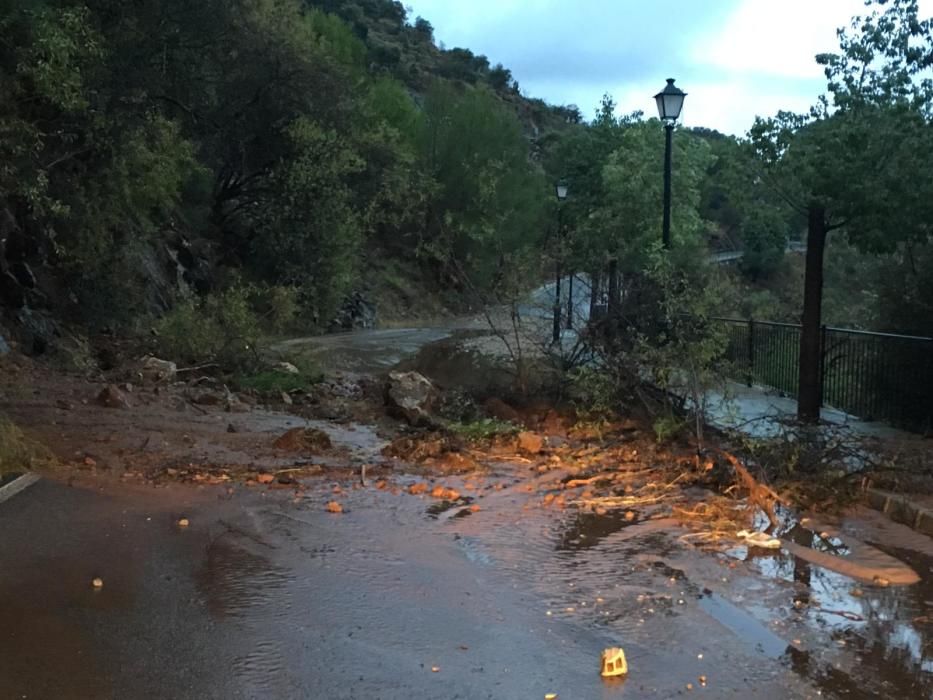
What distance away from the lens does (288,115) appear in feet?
85.7

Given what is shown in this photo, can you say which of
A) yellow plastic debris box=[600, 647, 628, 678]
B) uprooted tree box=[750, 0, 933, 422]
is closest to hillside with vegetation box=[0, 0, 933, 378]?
uprooted tree box=[750, 0, 933, 422]

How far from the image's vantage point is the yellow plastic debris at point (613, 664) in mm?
4402

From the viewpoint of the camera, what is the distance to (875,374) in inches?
471

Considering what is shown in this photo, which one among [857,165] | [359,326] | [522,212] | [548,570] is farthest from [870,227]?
[522,212]

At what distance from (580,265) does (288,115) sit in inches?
506

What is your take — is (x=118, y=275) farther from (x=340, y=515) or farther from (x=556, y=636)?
(x=556, y=636)

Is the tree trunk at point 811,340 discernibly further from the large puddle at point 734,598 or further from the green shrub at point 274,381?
the green shrub at point 274,381

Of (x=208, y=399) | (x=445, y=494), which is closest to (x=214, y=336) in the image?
(x=208, y=399)

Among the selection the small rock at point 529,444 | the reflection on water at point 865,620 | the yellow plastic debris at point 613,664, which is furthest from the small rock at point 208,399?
the yellow plastic debris at point 613,664

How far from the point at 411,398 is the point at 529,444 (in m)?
4.40

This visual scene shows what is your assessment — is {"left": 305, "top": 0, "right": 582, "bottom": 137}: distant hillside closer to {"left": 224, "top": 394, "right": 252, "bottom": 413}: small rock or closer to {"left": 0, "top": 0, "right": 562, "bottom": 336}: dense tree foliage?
{"left": 0, "top": 0, "right": 562, "bottom": 336}: dense tree foliage

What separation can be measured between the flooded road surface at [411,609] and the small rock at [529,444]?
274 centimetres

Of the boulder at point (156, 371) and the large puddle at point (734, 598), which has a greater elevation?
the boulder at point (156, 371)

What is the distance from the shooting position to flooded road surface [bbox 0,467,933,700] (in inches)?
170
